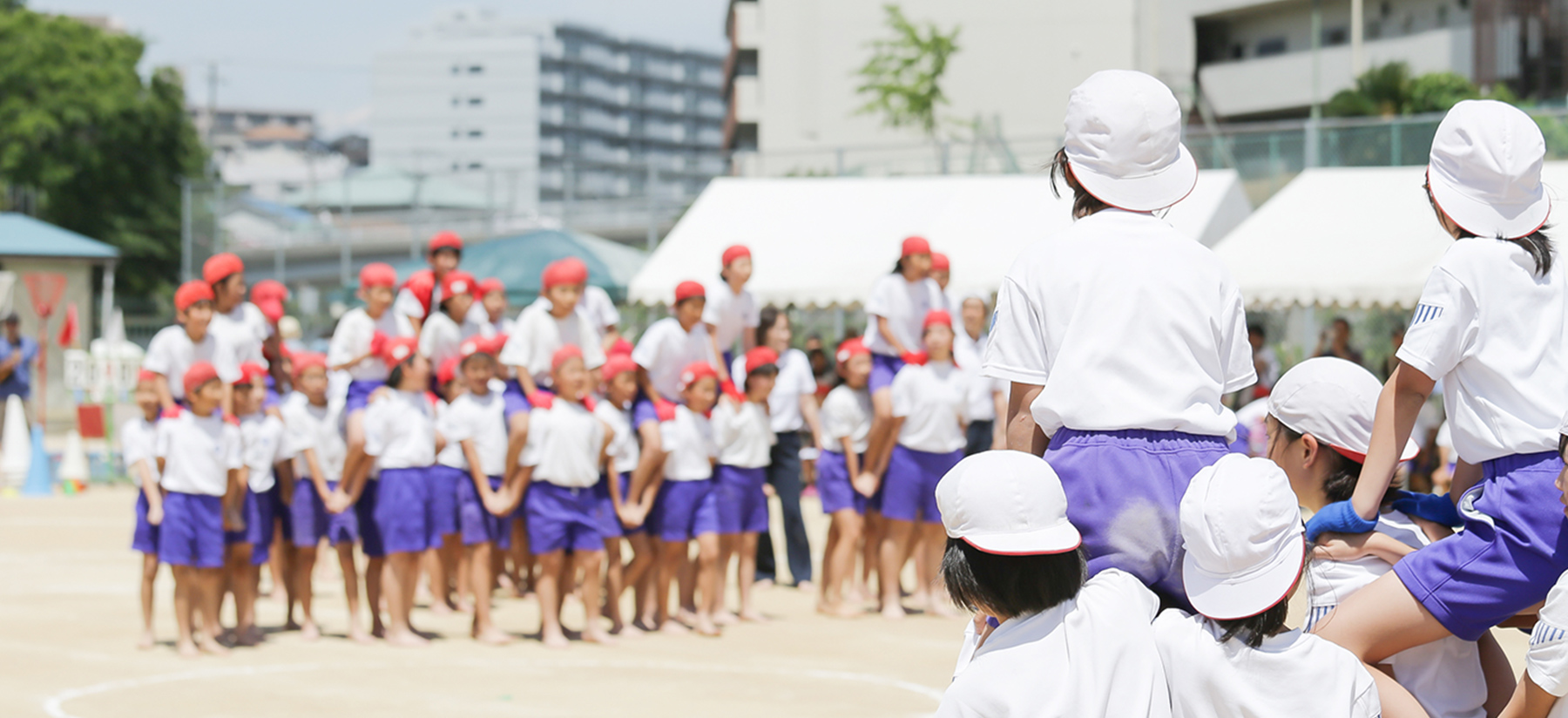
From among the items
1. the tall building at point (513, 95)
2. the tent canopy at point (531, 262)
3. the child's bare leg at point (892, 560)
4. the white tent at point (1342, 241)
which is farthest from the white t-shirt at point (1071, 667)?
the tall building at point (513, 95)

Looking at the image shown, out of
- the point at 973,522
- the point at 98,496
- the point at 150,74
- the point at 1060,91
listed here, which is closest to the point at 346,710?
the point at 973,522

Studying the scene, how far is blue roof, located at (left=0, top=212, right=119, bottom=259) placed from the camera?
29625 mm

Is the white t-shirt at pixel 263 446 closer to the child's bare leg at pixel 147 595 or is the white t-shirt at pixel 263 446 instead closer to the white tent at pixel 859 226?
the child's bare leg at pixel 147 595

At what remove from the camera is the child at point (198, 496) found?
25.4 ft

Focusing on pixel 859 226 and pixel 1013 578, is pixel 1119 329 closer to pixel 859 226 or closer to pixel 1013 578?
pixel 1013 578

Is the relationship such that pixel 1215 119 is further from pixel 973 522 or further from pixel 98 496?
pixel 973 522

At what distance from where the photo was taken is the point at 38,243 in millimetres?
30094

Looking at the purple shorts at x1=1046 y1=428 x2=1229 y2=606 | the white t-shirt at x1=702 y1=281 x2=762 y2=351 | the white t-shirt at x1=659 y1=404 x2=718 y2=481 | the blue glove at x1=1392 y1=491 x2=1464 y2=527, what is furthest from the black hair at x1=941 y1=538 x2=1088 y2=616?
the white t-shirt at x1=702 y1=281 x2=762 y2=351

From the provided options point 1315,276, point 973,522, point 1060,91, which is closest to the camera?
point 973,522

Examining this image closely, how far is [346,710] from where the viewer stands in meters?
6.51

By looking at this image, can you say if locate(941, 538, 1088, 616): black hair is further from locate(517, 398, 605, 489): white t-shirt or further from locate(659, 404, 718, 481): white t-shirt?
locate(659, 404, 718, 481): white t-shirt

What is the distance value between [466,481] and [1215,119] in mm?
34004

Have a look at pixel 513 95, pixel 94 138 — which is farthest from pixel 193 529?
pixel 513 95

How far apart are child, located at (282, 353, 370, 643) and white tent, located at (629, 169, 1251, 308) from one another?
666 cm
